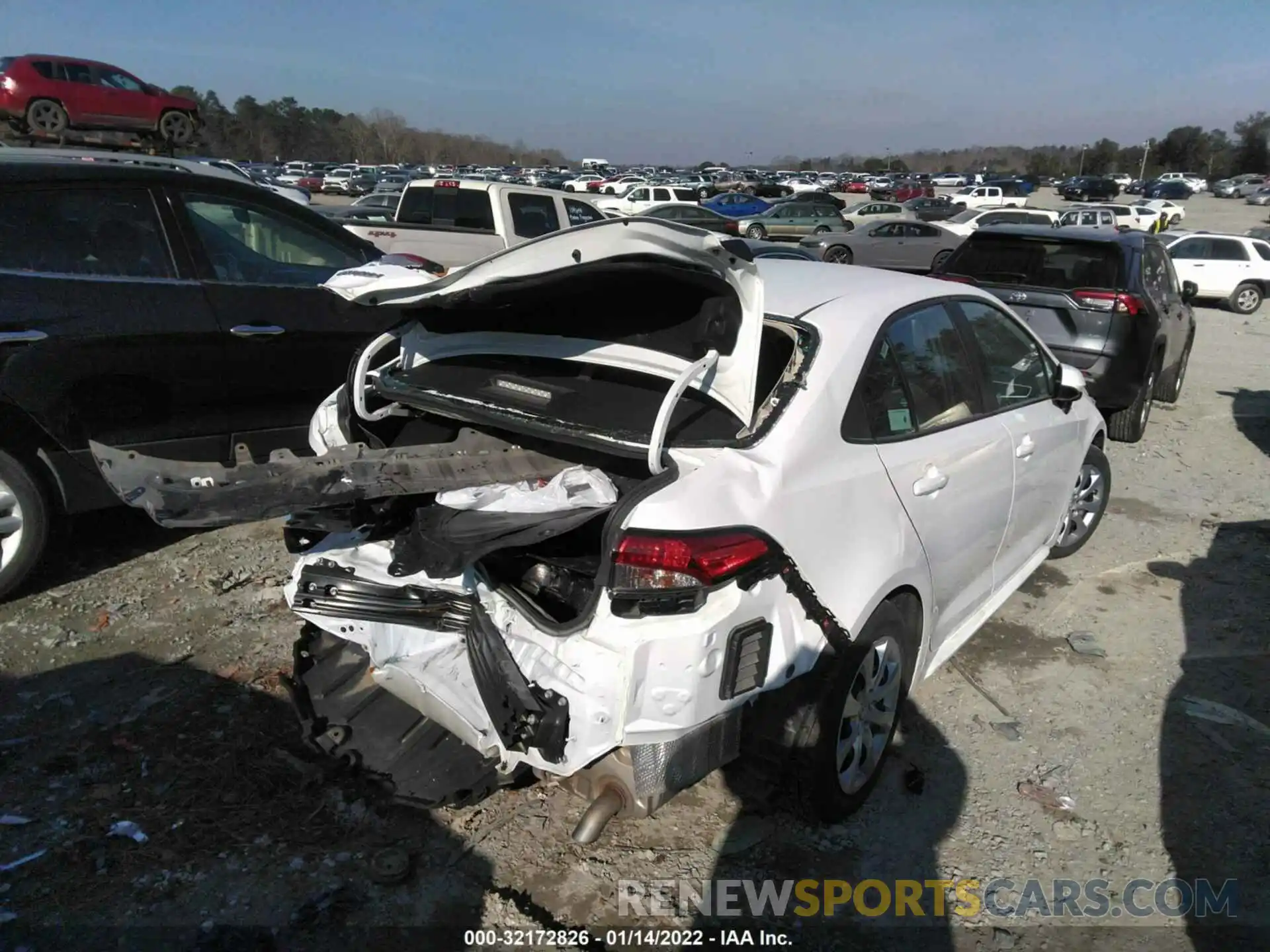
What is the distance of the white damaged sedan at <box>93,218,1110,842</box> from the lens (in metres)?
2.13

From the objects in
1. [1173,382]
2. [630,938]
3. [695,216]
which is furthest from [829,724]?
[695,216]

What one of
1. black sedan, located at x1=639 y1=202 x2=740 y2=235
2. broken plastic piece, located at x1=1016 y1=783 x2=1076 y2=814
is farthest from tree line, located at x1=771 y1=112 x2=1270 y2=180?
broken plastic piece, located at x1=1016 y1=783 x2=1076 y2=814

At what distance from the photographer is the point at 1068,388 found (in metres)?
3.98

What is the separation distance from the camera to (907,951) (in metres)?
2.37

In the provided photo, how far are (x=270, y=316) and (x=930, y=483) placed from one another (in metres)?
3.44

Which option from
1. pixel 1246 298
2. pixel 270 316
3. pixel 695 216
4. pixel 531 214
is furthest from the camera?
pixel 695 216

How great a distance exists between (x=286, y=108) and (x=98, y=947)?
102 meters

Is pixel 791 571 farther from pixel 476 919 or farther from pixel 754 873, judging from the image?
pixel 476 919

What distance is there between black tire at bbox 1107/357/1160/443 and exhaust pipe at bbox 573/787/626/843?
6.54 meters

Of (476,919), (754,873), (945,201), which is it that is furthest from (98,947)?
(945,201)

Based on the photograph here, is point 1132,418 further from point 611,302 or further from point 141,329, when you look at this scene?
point 141,329

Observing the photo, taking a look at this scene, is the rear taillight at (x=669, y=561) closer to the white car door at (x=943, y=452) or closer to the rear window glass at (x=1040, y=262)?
the white car door at (x=943, y=452)

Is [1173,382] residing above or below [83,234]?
below

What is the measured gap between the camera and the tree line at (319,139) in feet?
239
